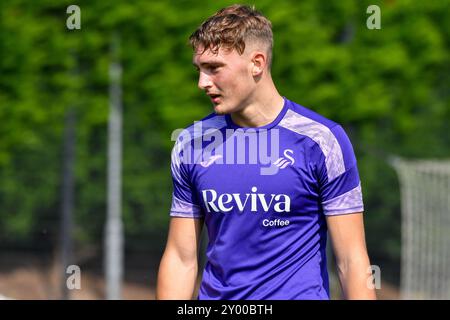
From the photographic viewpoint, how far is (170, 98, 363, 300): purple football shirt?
4375 millimetres

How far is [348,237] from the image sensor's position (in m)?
4.33

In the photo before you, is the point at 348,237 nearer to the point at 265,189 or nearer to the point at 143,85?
the point at 265,189

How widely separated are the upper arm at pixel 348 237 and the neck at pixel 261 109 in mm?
589

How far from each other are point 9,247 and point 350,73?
18.5 ft

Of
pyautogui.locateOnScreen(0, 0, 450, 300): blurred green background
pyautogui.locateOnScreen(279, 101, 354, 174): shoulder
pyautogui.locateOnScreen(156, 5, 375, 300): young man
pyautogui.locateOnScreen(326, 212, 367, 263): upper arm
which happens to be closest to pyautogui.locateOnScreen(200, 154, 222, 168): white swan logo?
pyautogui.locateOnScreen(156, 5, 375, 300): young man

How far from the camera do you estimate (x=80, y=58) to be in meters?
13.6

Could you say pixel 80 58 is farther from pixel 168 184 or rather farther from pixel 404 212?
pixel 404 212

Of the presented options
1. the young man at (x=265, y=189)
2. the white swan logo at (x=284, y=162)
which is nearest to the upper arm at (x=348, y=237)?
the young man at (x=265, y=189)

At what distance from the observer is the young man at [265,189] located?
14.3 feet

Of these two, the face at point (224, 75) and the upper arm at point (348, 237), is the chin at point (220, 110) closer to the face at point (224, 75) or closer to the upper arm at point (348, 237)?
the face at point (224, 75)

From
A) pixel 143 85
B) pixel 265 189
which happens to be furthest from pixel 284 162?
pixel 143 85

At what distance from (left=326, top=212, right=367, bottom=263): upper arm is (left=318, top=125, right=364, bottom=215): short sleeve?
0.04 m

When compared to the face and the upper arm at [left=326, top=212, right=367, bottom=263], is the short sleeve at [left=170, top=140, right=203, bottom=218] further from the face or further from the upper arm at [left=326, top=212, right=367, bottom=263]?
the upper arm at [left=326, top=212, right=367, bottom=263]

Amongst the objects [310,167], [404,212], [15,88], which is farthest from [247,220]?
[404,212]
